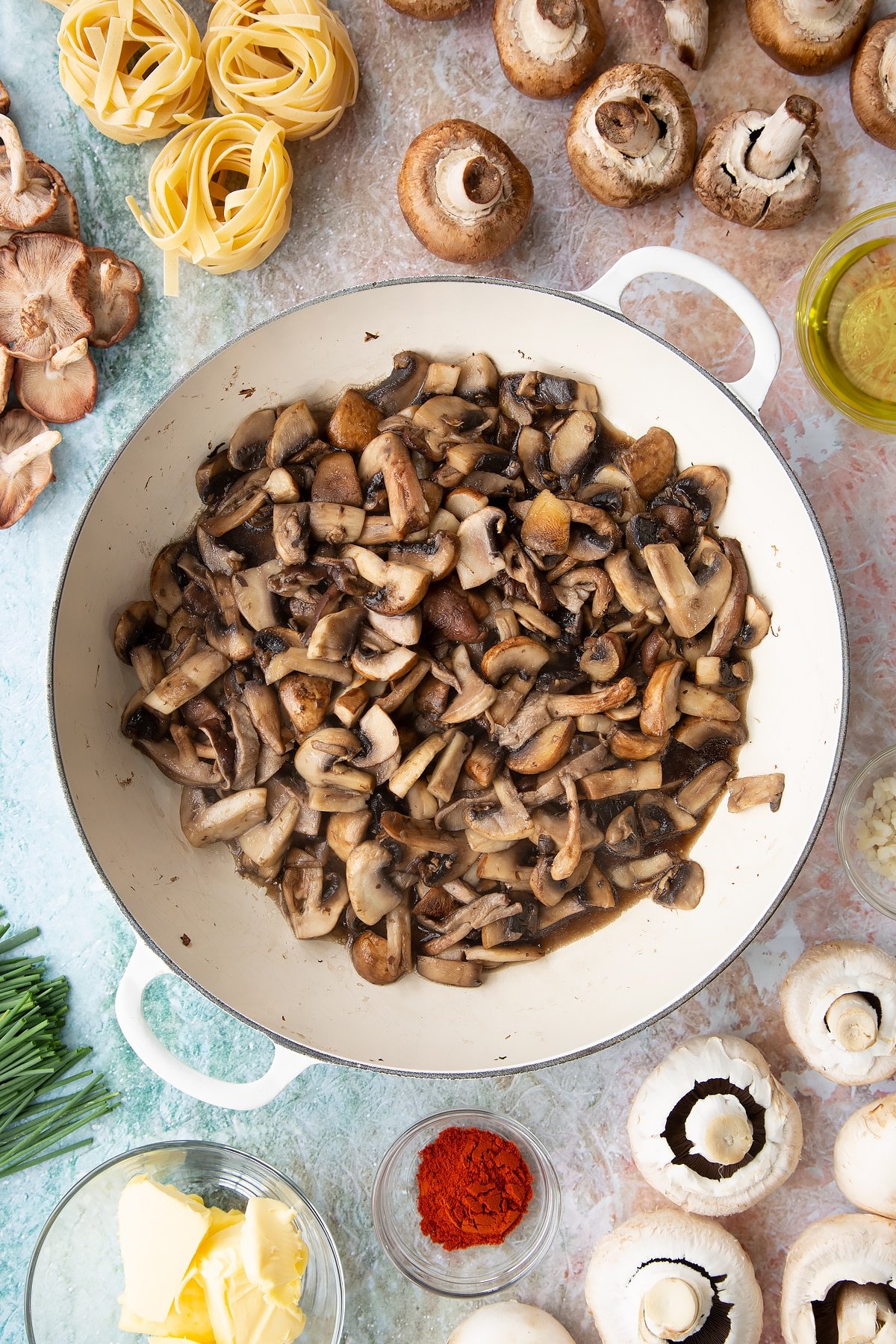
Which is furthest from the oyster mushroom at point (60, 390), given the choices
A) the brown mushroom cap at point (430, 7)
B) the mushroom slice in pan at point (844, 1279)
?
the mushroom slice in pan at point (844, 1279)

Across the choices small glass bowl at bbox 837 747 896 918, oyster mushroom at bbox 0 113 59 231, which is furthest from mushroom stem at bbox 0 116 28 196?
small glass bowl at bbox 837 747 896 918

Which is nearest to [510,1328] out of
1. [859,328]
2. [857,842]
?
[857,842]

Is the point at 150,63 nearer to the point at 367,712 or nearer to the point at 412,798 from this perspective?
the point at 367,712

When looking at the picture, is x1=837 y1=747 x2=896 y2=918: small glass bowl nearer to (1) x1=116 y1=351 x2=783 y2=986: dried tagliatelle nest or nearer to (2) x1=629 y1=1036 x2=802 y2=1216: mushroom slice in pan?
(1) x1=116 y1=351 x2=783 y2=986: dried tagliatelle nest

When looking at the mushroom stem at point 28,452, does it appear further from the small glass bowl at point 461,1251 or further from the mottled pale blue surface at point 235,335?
the small glass bowl at point 461,1251

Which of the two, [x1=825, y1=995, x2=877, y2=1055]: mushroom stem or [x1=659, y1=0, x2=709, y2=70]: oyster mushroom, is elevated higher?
[x1=659, y1=0, x2=709, y2=70]: oyster mushroom

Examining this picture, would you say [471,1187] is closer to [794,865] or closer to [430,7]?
[794,865]

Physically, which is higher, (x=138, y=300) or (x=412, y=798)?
(x=138, y=300)

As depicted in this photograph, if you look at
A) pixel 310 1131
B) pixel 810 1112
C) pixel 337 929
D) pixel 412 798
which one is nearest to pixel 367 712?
pixel 412 798
